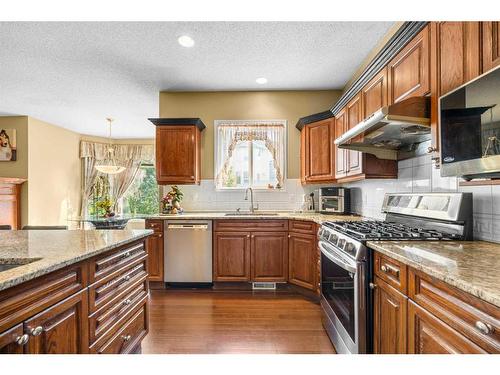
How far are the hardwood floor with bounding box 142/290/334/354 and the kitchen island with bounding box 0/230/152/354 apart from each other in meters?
0.45

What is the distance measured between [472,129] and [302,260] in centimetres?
219

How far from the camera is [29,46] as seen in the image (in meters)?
2.67

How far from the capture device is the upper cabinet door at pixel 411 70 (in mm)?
1536

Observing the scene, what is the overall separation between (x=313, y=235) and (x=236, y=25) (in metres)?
2.25

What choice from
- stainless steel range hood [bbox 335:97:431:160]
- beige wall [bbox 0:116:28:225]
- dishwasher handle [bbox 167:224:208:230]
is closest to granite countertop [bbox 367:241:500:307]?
stainless steel range hood [bbox 335:97:431:160]

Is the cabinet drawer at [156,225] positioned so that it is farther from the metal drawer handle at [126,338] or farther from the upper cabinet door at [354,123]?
the upper cabinet door at [354,123]

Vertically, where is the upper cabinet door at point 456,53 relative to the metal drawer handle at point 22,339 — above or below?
above

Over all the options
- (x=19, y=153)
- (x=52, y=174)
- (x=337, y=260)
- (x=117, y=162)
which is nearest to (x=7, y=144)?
(x=19, y=153)

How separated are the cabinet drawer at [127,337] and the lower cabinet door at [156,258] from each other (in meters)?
1.39

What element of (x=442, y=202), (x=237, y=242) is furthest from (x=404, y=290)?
(x=237, y=242)

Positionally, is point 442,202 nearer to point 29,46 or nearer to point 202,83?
point 202,83

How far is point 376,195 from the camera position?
2.83m

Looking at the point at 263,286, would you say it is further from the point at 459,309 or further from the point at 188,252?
the point at 459,309

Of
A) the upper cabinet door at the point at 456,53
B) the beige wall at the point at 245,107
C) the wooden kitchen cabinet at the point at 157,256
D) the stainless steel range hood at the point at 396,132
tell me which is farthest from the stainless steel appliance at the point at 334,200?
the wooden kitchen cabinet at the point at 157,256
